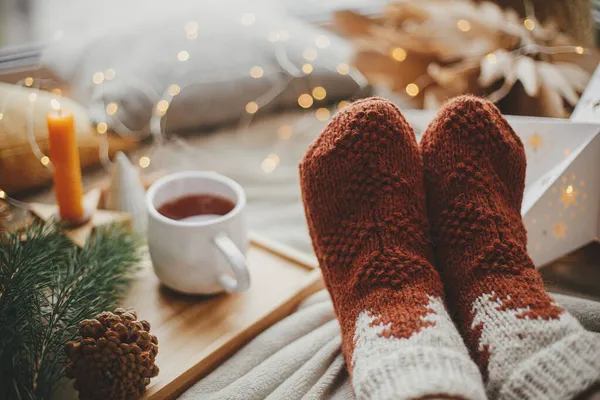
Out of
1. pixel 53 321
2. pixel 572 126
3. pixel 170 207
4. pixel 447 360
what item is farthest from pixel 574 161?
pixel 53 321

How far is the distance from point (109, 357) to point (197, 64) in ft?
1.99

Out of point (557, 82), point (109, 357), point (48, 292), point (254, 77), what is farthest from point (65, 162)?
point (557, 82)

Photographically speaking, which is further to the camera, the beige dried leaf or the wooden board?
the beige dried leaf

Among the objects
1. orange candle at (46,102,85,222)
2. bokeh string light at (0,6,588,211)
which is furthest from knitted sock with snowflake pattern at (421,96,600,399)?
orange candle at (46,102,85,222)

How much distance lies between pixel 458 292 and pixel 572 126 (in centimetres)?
26

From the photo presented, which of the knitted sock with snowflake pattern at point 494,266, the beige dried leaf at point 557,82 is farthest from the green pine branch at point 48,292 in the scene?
the beige dried leaf at point 557,82

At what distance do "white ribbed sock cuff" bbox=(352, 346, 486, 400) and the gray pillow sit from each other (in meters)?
0.63

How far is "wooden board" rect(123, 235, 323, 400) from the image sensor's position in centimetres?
56

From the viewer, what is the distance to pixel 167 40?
3.14 ft

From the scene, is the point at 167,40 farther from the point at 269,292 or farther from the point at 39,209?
the point at 269,292

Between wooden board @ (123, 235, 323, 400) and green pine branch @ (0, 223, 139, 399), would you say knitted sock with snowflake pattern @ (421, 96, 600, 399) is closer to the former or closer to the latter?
wooden board @ (123, 235, 323, 400)

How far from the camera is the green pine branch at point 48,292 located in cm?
47

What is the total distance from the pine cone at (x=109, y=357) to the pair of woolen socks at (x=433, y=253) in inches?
7.6

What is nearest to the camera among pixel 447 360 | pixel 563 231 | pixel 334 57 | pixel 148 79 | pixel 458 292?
pixel 447 360
